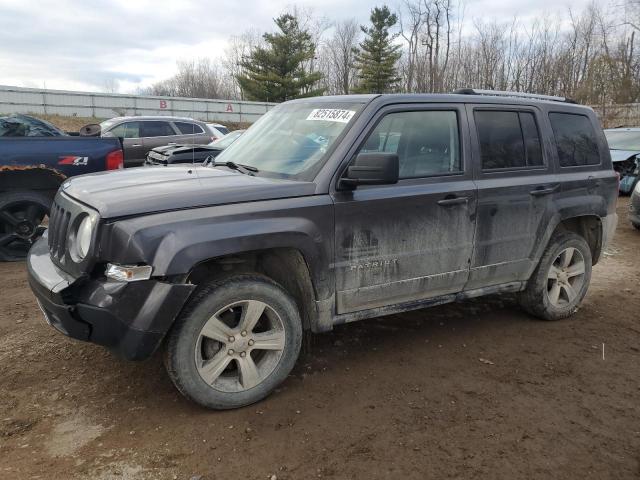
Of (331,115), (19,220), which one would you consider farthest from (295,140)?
(19,220)

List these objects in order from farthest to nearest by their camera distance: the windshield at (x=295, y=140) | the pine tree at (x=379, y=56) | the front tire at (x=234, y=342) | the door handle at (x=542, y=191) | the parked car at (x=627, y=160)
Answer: the pine tree at (x=379, y=56) < the parked car at (x=627, y=160) < the door handle at (x=542, y=191) < the windshield at (x=295, y=140) < the front tire at (x=234, y=342)

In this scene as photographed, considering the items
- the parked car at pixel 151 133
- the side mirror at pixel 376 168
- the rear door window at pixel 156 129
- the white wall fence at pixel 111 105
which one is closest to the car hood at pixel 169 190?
the side mirror at pixel 376 168

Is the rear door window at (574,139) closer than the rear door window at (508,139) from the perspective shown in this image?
No

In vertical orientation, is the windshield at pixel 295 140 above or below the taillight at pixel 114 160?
above

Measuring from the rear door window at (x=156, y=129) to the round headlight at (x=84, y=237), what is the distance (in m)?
11.8

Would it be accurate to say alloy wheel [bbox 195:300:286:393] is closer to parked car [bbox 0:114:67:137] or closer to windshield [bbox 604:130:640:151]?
parked car [bbox 0:114:67:137]

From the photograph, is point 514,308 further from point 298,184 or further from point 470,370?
point 298,184

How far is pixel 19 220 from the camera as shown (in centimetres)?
607

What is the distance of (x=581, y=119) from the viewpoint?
4.63m

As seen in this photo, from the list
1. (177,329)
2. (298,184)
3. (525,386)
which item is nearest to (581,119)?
(525,386)

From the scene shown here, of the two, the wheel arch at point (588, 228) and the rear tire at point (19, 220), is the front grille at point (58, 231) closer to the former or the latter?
the rear tire at point (19, 220)

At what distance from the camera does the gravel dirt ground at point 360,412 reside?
2590mm

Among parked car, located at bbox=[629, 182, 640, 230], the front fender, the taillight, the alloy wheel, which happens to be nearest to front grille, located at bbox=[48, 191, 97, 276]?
the front fender

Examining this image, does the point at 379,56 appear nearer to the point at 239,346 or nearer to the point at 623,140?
the point at 623,140
